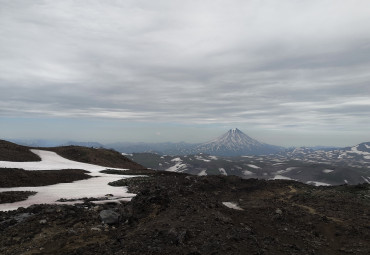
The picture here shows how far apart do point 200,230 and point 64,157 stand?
211 ft

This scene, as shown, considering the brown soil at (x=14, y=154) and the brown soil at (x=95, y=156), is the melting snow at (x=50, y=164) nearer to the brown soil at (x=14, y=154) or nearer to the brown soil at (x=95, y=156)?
the brown soil at (x=14, y=154)

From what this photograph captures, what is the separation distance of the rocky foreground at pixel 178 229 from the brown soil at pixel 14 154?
40.6 m

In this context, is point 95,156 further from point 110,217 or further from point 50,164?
point 110,217

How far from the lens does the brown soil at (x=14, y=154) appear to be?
5434cm

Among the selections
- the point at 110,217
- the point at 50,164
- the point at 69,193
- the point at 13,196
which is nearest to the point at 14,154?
the point at 50,164

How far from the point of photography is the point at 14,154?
57562mm

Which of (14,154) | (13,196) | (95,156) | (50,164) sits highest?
(14,154)

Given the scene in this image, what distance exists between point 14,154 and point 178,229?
5730 cm

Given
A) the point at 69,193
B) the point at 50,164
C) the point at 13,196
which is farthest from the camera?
the point at 50,164

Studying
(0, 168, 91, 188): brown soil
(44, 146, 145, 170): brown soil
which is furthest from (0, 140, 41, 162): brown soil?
(0, 168, 91, 188): brown soil

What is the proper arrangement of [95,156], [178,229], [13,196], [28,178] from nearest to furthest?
[178,229], [13,196], [28,178], [95,156]

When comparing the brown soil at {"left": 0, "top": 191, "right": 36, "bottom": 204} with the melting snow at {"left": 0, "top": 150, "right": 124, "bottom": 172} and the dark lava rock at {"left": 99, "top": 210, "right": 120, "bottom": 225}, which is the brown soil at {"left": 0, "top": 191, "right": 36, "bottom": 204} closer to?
the dark lava rock at {"left": 99, "top": 210, "right": 120, "bottom": 225}

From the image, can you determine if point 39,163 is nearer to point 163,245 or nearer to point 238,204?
point 238,204

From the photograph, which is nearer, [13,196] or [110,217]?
[110,217]
